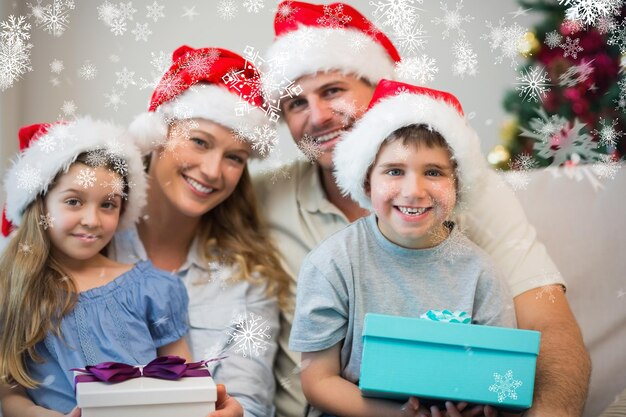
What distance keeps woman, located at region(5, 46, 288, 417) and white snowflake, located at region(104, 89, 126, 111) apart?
46 mm

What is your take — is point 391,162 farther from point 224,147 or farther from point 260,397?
point 260,397

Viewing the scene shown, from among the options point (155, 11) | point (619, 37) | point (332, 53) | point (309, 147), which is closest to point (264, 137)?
point (309, 147)

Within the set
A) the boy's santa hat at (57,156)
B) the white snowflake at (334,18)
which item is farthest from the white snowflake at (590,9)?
the boy's santa hat at (57,156)

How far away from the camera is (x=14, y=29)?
133 centimetres

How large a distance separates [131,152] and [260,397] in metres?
0.51

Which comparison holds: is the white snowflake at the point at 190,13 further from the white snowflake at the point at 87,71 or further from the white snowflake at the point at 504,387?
the white snowflake at the point at 504,387

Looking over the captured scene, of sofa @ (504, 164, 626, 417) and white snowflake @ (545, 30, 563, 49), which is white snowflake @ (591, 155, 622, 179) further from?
white snowflake @ (545, 30, 563, 49)

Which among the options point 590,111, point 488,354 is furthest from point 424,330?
point 590,111

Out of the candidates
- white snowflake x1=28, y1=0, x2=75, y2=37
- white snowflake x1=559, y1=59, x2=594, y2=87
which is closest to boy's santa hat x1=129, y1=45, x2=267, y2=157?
white snowflake x1=28, y1=0, x2=75, y2=37

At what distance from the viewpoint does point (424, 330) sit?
114 cm

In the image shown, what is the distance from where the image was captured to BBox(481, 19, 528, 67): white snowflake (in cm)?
138

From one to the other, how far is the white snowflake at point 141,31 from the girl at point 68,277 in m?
0.17

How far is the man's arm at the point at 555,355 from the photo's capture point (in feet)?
4.14

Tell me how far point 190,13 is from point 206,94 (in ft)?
0.50
